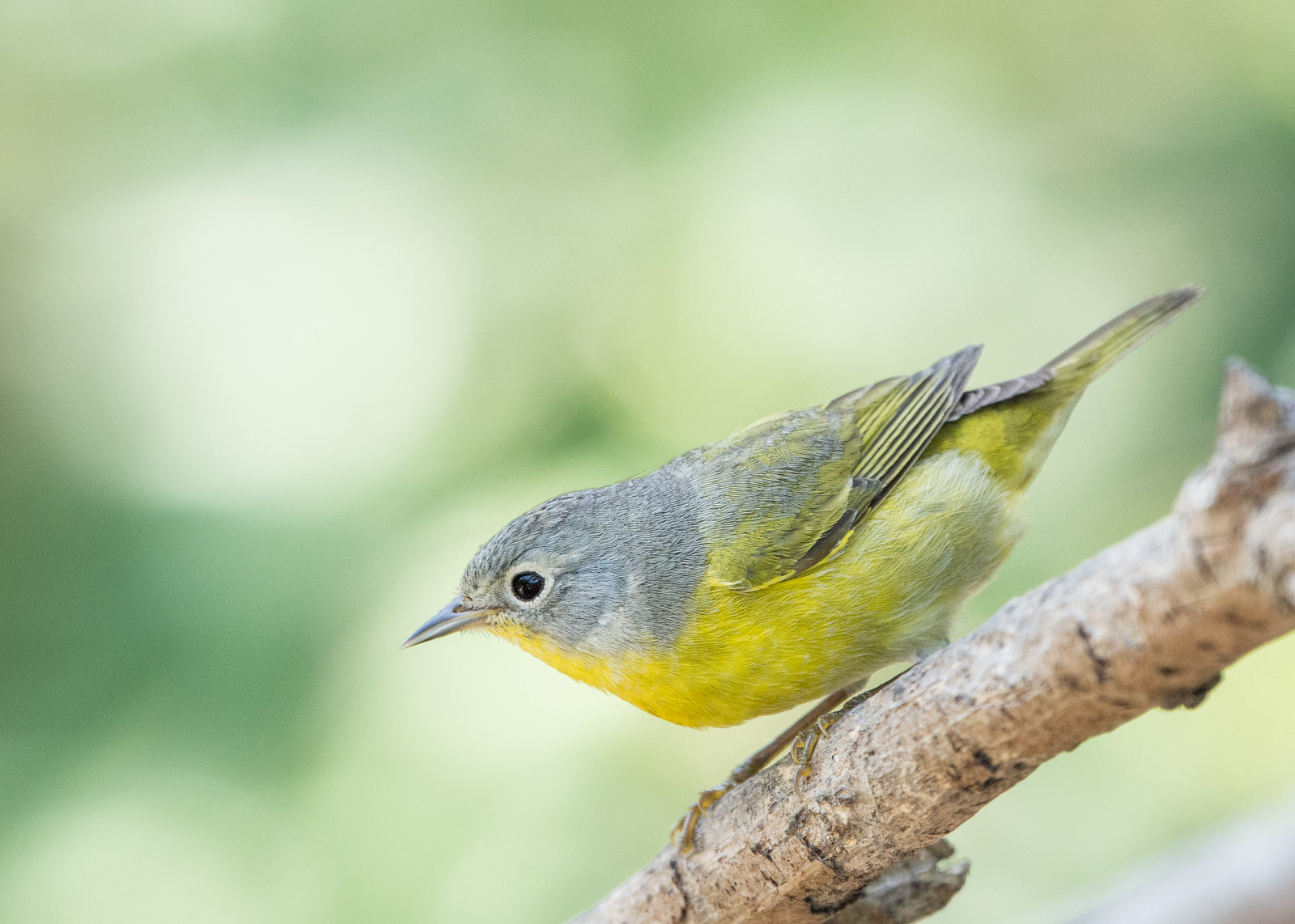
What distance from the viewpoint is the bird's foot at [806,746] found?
7.55 feet

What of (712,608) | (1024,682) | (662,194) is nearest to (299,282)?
(662,194)

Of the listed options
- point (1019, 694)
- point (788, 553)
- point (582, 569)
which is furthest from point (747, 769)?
point (1019, 694)

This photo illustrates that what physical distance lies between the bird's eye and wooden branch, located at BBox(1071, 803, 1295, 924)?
6.04 ft

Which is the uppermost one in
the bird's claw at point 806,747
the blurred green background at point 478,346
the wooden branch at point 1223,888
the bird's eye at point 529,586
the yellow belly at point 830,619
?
the blurred green background at point 478,346

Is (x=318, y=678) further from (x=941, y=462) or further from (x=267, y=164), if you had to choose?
(x=941, y=462)

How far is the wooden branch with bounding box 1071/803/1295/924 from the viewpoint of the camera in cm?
288

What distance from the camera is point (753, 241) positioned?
5066mm

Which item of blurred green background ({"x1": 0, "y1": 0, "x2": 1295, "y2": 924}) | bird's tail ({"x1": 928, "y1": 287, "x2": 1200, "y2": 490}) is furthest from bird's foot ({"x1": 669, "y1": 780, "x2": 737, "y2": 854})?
blurred green background ({"x1": 0, "y1": 0, "x2": 1295, "y2": 924})

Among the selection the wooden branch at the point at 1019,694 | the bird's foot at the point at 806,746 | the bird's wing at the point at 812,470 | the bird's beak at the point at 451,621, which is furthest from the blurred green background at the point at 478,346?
the bird's foot at the point at 806,746


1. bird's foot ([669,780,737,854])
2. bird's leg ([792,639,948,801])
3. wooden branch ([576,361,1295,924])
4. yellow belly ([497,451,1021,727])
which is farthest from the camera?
yellow belly ([497,451,1021,727])

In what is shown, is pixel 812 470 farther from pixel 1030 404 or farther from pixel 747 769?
pixel 747 769

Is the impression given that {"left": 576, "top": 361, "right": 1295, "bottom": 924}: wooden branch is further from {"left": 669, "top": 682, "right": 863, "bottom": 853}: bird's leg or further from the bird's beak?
the bird's beak

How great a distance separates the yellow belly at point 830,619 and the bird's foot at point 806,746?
0.29 metres

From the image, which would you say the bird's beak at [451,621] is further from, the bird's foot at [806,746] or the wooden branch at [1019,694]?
the bird's foot at [806,746]
